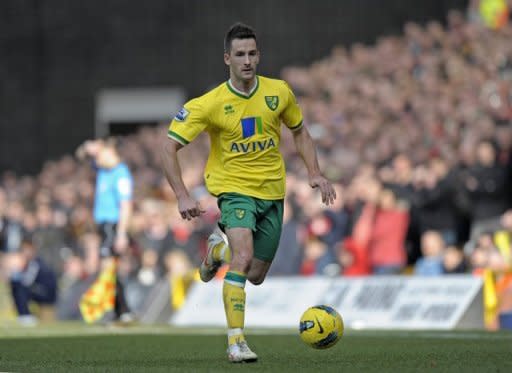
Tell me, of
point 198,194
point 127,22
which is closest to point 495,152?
point 198,194

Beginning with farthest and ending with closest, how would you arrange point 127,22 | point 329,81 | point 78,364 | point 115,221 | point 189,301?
point 127,22 < point 329,81 < point 189,301 < point 115,221 < point 78,364

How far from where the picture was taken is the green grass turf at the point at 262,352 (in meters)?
9.38

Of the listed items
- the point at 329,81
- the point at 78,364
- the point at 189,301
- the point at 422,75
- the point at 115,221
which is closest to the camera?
the point at 78,364

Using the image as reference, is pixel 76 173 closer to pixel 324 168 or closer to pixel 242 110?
pixel 324 168

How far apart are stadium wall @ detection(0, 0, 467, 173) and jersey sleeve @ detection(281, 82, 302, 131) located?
1995 centimetres

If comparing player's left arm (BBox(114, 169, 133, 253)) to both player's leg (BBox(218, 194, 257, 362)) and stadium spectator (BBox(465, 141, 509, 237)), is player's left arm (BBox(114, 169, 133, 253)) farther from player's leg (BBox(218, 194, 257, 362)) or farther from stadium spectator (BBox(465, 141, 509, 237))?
player's leg (BBox(218, 194, 257, 362))

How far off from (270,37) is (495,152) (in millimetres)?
13312

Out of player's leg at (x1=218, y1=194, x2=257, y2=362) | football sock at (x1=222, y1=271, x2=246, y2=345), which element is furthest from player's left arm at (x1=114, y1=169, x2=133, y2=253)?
football sock at (x1=222, y1=271, x2=246, y2=345)

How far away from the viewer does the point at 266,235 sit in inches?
412

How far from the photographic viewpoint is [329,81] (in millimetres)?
24625

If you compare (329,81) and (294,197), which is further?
(329,81)

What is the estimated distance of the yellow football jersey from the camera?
1023 cm

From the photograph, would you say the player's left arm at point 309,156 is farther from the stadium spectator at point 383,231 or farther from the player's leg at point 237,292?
the stadium spectator at point 383,231

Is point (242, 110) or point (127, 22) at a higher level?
point (127, 22)
